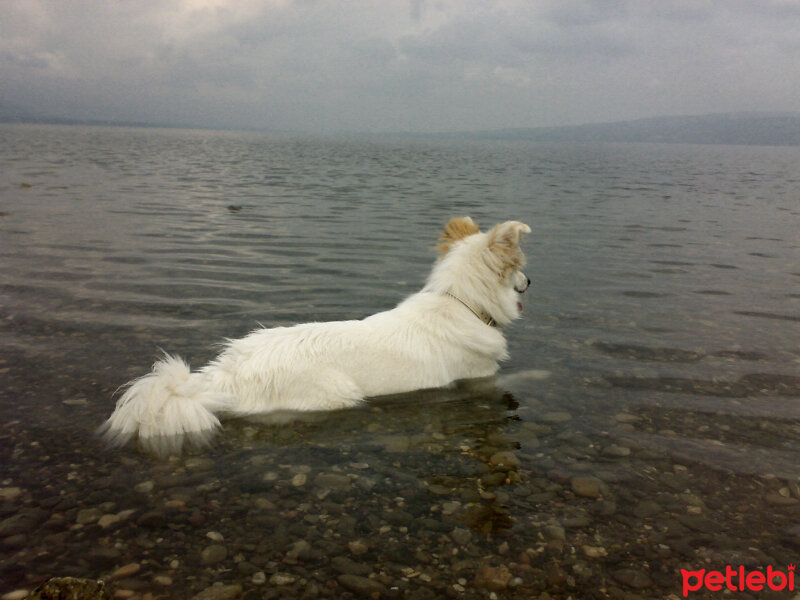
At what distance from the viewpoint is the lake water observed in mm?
3859

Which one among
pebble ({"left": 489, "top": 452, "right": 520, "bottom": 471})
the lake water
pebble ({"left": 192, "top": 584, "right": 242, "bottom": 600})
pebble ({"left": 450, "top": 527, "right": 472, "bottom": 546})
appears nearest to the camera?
pebble ({"left": 192, "top": 584, "right": 242, "bottom": 600})

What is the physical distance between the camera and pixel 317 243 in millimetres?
15469

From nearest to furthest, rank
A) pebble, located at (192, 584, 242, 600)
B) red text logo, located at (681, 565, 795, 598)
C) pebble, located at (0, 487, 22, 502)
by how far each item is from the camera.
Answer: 1. pebble, located at (192, 584, 242, 600)
2. red text logo, located at (681, 565, 795, 598)
3. pebble, located at (0, 487, 22, 502)

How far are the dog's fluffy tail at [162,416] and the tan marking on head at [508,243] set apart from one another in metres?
3.79

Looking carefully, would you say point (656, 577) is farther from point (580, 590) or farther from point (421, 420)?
point (421, 420)

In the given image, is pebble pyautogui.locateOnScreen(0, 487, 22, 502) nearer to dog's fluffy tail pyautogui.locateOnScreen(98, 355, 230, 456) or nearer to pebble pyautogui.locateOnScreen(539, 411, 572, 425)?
dog's fluffy tail pyautogui.locateOnScreen(98, 355, 230, 456)

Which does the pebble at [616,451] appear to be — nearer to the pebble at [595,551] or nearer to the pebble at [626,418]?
the pebble at [626,418]

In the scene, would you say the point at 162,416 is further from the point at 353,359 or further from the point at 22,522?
the point at 353,359

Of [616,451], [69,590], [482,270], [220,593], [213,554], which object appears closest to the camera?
[69,590]

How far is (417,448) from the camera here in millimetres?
5480

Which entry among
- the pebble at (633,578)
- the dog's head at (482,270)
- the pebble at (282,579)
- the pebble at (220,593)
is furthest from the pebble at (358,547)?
the dog's head at (482,270)

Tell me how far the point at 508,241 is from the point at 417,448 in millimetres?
2683

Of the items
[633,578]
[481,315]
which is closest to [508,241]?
[481,315]

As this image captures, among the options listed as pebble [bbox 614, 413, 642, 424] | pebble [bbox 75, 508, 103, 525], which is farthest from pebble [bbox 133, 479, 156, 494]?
pebble [bbox 614, 413, 642, 424]
